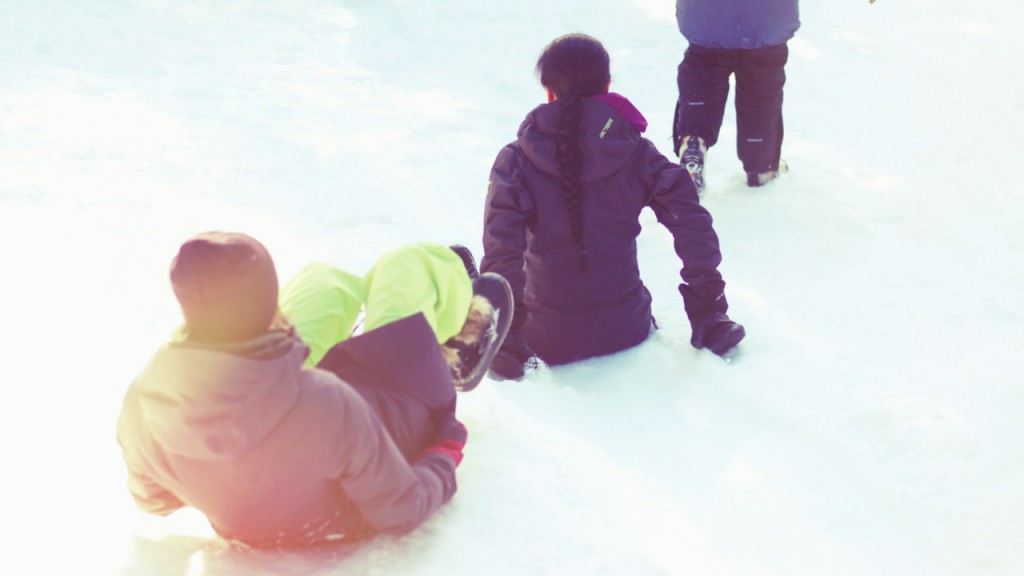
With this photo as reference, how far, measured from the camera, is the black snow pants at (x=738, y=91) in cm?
504

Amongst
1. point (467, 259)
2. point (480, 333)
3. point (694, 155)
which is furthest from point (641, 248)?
point (480, 333)

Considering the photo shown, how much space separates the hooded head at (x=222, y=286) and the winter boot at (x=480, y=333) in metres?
0.90

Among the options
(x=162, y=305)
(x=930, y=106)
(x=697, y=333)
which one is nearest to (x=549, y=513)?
(x=697, y=333)

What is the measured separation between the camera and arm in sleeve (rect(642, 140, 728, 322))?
3594mm

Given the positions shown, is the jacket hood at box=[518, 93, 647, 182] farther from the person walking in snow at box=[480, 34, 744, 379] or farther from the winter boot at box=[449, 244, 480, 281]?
the winter boot at box=[449, 244, 480, 281]

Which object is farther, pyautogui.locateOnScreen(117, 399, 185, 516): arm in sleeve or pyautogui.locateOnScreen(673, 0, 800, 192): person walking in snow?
pyautogui.locateOnScreen(673, 0, 800, 192): person walking in snow

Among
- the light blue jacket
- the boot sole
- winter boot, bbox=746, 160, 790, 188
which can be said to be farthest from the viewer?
winter boot, bbox=746, 160, 790, 188

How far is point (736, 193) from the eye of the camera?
17.5ft

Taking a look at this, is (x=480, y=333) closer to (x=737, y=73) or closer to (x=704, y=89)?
(x=704, y=89)

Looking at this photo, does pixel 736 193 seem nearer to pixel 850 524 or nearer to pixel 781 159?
pixel 781 159

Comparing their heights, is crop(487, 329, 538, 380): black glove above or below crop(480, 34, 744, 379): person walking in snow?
below

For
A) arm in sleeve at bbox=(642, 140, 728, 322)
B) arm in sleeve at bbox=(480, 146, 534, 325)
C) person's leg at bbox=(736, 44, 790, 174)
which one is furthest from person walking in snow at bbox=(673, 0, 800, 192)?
arm in sleeve at bbox=(480, 146, 534, 325)

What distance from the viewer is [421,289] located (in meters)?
2.74

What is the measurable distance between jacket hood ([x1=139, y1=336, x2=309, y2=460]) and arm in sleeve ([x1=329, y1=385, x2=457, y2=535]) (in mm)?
163
